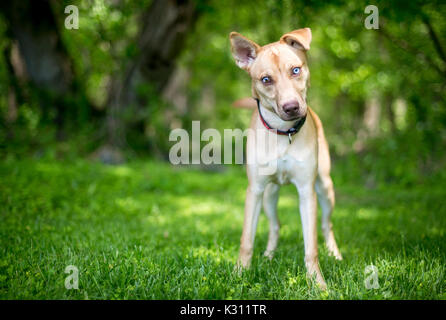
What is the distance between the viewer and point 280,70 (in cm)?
313

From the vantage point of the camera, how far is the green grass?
280cm

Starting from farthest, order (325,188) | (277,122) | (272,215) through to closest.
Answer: (272,215), (325,188), (277,122)

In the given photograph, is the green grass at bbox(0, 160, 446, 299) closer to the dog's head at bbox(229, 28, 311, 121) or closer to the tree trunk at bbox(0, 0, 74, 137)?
the dog's head at bbox(229, 28, 311, 121)

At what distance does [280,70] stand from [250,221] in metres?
1.46

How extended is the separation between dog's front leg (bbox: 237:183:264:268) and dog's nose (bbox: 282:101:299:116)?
0.84 metres

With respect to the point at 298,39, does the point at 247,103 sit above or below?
below

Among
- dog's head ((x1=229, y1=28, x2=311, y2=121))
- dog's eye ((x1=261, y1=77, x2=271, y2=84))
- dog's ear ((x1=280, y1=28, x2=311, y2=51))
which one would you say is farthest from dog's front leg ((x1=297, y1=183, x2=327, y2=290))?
dog's ear ((x1=280, y1=28, x2=311, y2=51))

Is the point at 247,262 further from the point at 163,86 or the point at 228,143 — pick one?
the point at 228,143

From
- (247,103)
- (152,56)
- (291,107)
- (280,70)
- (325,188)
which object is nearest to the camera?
(291,107)

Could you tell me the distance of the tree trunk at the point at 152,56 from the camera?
951 cm

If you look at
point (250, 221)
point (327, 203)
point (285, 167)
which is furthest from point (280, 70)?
point (327, 203)

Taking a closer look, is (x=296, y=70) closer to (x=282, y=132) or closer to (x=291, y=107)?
(x=291, y=107)

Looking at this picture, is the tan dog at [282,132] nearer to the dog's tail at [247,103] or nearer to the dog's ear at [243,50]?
the dog's ear at [243,50]
